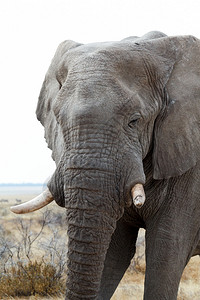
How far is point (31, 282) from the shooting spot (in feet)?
22.5

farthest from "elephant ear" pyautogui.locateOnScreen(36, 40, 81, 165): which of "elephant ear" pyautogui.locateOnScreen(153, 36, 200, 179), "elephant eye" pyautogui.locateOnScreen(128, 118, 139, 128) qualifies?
"elephant ear" pyautogui.locateOnScreen(153, 36, 200, 179)

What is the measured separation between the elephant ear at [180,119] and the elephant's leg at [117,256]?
1114 mm

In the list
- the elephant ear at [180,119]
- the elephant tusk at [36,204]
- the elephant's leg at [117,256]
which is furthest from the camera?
the elephant's leg at [117,256]

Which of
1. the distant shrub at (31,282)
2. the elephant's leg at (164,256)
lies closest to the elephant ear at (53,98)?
the elephant's leg at (164,256)

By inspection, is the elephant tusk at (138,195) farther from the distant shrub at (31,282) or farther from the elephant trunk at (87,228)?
the distant shrub at (31,282)

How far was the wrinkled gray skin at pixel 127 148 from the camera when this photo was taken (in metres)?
3.39

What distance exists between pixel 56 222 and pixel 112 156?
34.8 ft

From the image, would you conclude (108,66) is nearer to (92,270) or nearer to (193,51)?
(193,51)

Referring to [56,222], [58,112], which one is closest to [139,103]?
[58,112]

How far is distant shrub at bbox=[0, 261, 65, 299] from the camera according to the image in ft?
22.3

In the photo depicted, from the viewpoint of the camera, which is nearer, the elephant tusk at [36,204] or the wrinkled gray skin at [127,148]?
the wrinkled gray skin at [127,148]

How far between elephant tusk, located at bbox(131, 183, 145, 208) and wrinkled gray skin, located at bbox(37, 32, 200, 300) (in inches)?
1.5

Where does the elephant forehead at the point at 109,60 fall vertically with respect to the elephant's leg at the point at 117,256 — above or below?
above

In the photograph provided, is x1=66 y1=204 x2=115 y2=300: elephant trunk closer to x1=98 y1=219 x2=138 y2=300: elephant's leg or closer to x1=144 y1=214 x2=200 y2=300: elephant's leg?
x1=144 y1=214 x2=200 y2=300: elephant's leg
